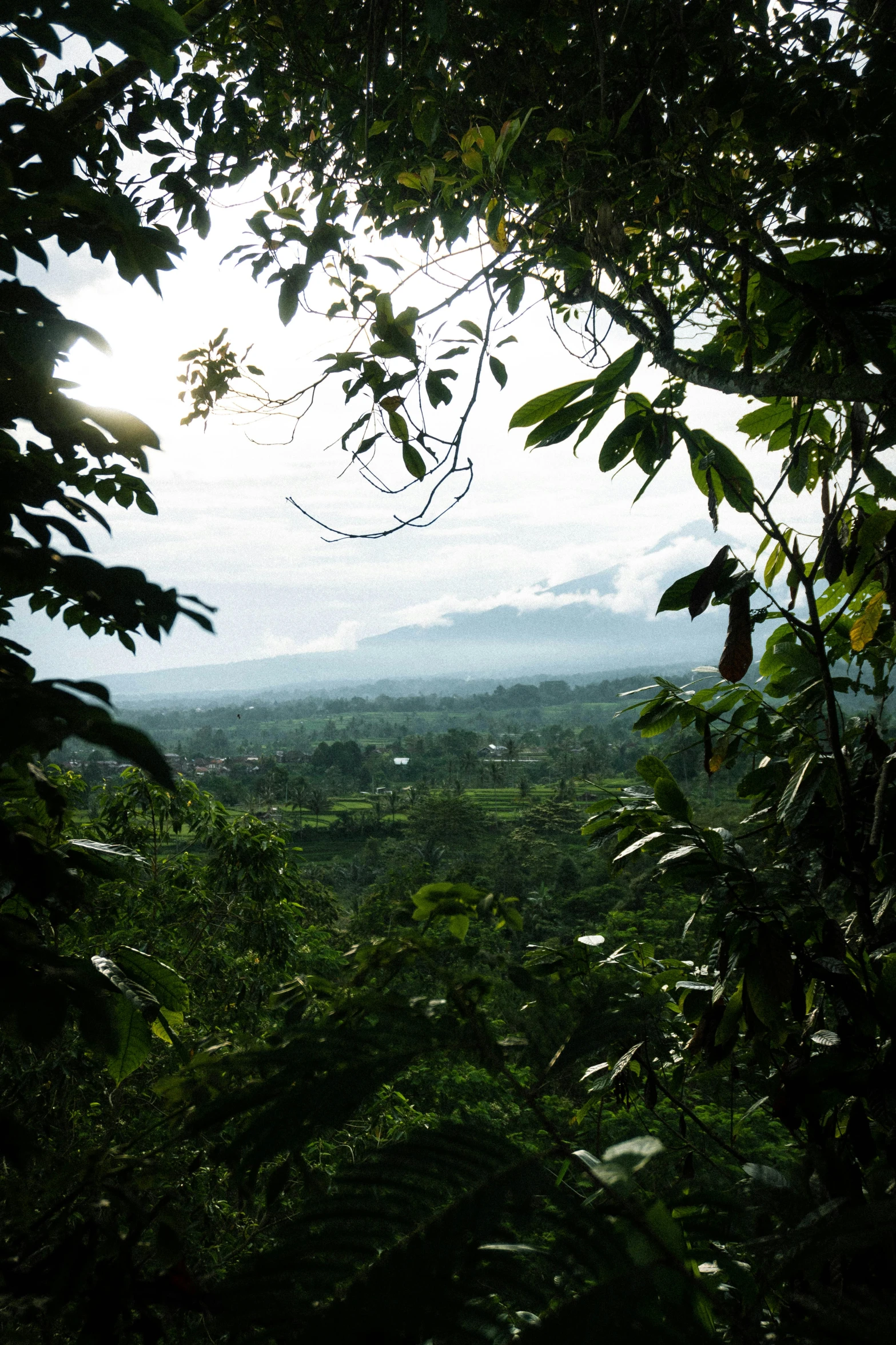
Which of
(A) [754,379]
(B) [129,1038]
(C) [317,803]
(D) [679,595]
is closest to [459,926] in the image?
(B) [129,1038]

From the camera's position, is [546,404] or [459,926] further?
[546,404]

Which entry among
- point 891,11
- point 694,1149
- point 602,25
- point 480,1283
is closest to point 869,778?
point 694,1149

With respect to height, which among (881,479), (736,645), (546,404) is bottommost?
(736,645)

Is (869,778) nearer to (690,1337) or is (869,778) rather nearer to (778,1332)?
(778,1332)

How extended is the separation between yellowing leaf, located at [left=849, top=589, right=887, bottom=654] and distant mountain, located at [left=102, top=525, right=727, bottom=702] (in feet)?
332

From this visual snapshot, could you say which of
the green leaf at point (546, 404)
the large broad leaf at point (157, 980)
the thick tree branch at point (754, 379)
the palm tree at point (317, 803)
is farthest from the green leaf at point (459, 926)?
the palm tree at point (317, 803)

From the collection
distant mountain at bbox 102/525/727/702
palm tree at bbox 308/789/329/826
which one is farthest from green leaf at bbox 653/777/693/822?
distant mountain at bbox 102/525/727/702

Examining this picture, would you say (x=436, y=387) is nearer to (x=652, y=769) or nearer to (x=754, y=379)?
(x=754, y=379)

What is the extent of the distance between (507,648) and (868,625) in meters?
128

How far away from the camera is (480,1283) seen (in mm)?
426

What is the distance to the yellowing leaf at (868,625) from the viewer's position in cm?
104

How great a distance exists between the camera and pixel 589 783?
1.32m

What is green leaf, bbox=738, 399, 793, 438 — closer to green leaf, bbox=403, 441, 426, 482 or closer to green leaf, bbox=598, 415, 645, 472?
green leaf, bbox=598, 415, 645, 472

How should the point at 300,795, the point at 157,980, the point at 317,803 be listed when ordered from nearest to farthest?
1. the point at 157,980
2. the point at 300,795
3. the point at 317,803
